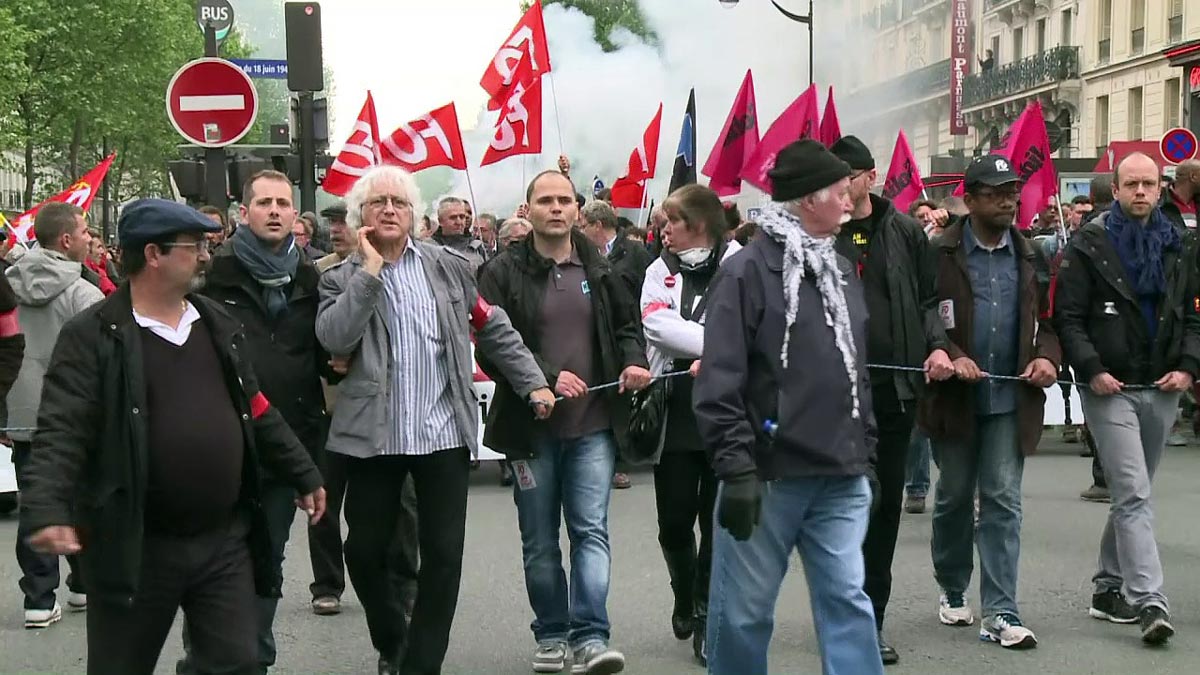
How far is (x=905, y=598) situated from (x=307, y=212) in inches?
286

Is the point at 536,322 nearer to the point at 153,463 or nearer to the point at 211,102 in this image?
the point at 153,463

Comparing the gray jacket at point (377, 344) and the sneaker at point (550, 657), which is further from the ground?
the gray jacket at point (377, 344)

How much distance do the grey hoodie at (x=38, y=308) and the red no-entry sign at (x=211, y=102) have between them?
3246mm

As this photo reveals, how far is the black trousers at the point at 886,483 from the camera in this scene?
6410mm

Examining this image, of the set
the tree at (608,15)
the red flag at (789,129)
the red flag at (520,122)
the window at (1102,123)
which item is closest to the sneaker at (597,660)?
the red flag at (789,129)

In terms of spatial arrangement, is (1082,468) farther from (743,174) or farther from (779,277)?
(779,277)

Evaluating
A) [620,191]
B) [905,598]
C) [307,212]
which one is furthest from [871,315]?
[620,191]

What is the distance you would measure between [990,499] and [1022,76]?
160 ft

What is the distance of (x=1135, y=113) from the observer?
46.6 meters

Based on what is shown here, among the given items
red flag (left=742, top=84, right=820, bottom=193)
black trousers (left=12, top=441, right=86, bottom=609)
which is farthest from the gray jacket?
red flag (left=742, top=84, right=820, bottom=193)

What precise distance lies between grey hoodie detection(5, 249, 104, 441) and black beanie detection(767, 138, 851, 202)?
3.92m

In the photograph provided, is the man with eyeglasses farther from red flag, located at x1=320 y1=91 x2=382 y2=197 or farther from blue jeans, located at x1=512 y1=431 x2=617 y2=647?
red flag, located at x1=320 y1=91 x2=382 y2=197

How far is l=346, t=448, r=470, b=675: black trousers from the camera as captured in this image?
5750 millimetres

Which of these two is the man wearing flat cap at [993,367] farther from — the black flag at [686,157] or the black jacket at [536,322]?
the black flag at [686,157]
